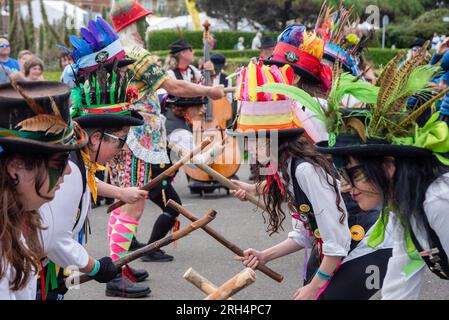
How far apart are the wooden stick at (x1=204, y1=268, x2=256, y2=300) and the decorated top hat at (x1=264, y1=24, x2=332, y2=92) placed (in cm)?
196

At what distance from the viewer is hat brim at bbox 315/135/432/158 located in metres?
2.78

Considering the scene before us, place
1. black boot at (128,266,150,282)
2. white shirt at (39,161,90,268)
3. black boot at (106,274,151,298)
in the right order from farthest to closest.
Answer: black boot at (128,266,150,282)
black boot at (106,274,151,298)
white shirt at (39,161,90,268)

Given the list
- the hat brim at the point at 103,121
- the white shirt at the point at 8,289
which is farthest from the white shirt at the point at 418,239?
the hat brim at the point at 103,121

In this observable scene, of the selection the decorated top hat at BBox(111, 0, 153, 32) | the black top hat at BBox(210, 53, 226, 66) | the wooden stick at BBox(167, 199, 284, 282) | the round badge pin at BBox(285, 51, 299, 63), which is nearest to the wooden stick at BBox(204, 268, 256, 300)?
the wooden stick at BBox(167, 199, 284, 282)

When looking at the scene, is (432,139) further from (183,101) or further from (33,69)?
(33,69)

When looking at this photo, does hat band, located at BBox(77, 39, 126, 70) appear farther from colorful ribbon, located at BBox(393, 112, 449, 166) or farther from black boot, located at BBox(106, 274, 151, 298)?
colorful ribbon, located at BBox(393, 112, 449, 166)

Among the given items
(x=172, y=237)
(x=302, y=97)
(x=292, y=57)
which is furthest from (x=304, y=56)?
(x=302, y=97)

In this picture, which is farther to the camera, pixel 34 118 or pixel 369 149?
pixel 369 149

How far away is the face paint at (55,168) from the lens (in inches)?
107

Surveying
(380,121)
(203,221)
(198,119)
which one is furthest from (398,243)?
(198,119)

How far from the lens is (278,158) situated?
3.80 meters

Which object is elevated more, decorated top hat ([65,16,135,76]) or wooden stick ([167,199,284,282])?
decorated top hat ([65,16,135,76])

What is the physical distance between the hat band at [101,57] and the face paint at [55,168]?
2544 millimetres

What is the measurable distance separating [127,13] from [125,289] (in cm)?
207
